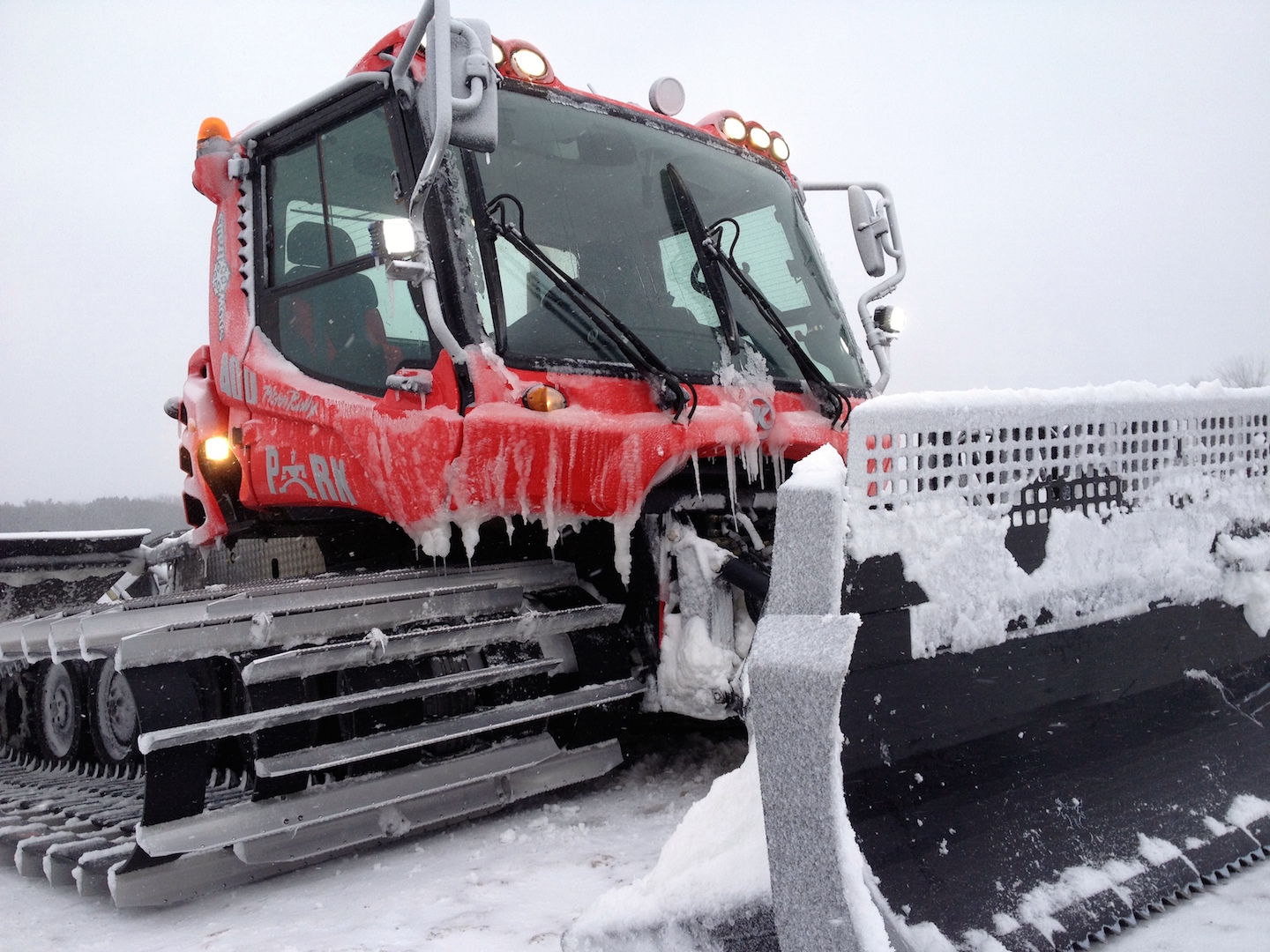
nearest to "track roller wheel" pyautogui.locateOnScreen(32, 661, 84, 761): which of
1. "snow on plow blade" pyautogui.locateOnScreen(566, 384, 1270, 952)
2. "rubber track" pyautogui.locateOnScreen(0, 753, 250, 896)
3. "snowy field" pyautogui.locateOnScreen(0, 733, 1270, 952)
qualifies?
"rubber track" pyautogui.locateOnScreen(0, 753, 250, 896)

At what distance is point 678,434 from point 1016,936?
1.90 m

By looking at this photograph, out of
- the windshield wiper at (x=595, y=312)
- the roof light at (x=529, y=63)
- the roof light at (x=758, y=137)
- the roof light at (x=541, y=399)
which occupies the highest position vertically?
the roof light at (x=529, y=63)

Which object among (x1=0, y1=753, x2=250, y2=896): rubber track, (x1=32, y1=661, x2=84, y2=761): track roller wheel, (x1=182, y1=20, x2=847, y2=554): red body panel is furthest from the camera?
(x1=32, y1=661, x2=84, y2=761): track roller wheel

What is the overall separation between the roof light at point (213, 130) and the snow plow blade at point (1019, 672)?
11.1 ft

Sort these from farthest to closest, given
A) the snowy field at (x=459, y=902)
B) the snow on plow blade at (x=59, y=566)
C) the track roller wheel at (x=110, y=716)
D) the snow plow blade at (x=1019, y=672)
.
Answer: the snow on plow blade at (x=59, y=566), the track roller wheel at (x=110, y=716), the snowy field at (x=459, y=902), the snow plow blade at (x=1019, y=672)

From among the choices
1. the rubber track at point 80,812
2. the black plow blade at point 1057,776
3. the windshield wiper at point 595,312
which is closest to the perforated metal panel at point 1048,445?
the black plow blade at point 1057,776

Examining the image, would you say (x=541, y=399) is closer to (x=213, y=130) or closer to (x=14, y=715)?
(x=213, y=130)

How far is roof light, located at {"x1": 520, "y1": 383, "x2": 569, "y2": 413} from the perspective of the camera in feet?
10.6

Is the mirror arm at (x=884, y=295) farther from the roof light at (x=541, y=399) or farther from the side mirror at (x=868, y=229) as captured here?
the roof light at (x=541, y=399)

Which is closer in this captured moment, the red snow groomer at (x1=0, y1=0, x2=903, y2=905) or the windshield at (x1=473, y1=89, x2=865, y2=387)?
the red snow groomer at (x1=0, y1=0, x2=903, y2=905)

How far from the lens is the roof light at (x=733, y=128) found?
15.0 feet

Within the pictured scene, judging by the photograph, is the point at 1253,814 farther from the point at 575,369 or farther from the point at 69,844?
the point at 69,844

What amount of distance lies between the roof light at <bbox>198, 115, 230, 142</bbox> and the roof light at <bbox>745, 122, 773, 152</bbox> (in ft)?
7.44

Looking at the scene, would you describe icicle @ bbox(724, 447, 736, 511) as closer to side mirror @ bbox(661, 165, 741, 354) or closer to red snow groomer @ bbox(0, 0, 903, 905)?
red snow groomer @ bbox(0, 0, 903, 905)
